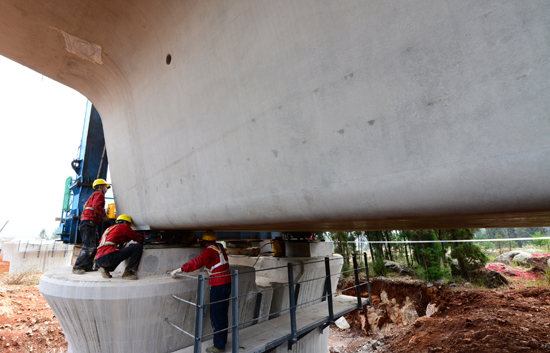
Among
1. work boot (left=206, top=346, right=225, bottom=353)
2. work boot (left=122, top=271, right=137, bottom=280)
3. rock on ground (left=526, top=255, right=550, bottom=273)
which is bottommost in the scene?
rock on ground (left=526, top=255, right=550, bottom=273)

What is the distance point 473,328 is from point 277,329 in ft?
29.2

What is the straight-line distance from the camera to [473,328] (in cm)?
977

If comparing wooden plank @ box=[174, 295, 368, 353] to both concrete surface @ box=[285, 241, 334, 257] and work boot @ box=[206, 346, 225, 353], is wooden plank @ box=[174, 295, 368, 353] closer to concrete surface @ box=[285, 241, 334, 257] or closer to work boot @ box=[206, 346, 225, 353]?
work boot @ box=[206, 346, 225, 353]

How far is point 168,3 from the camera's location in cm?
377

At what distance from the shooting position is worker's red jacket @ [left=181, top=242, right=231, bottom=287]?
13.6 feet

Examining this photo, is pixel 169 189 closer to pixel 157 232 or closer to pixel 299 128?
pixel 157 232

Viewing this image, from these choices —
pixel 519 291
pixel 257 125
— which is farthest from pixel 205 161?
pixel 519 291

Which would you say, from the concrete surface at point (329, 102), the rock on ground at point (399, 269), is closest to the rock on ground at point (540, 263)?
the rock on ground at point (399, 269)

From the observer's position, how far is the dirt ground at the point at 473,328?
8.25 m

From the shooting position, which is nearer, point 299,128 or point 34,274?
point 299,128

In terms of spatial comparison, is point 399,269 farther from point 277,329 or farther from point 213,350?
point 213,350

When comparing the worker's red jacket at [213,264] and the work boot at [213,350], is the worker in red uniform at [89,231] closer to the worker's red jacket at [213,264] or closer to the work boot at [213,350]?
the worker's red jacket at [213,264]

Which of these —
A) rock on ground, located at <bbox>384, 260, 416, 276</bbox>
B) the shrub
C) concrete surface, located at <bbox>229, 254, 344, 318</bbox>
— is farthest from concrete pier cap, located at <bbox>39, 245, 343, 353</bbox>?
rock on ground, located at <bbox>384, 260, 416, 276</bbox>

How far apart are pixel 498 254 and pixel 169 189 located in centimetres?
2614
